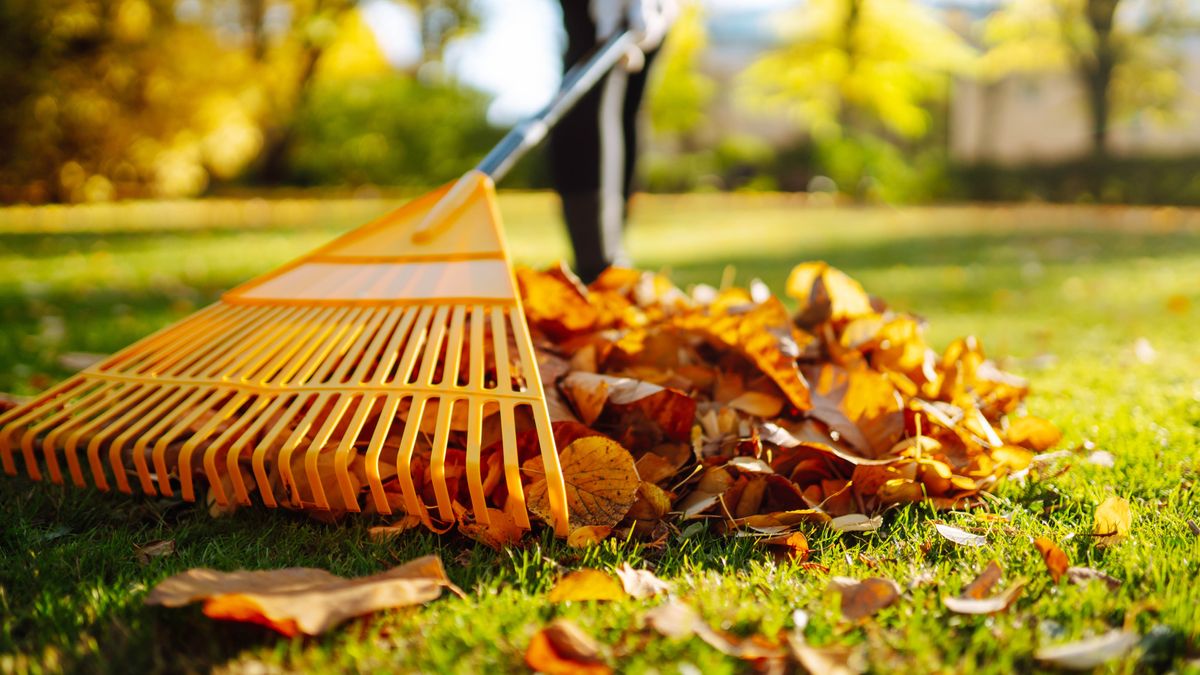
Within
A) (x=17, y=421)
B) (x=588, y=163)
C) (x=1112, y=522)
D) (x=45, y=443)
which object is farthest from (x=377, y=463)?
(x=588, y=163)

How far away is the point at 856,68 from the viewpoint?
18.1 meters

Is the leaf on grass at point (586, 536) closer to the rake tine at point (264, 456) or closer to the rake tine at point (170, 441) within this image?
the rake tine at point (264, 456)

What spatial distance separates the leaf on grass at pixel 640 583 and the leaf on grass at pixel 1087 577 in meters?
0.56

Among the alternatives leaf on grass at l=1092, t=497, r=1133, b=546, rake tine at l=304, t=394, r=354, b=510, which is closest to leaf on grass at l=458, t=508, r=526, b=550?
rake tine at l=304, t=394, r=354, b=510

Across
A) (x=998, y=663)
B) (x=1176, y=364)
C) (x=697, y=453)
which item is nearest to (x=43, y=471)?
(x=697, y=453)

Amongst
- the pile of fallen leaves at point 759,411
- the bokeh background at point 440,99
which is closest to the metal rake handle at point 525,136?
the pile of fallen leaves at point 759,411

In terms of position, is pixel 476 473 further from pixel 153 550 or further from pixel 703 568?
pixel 153 550

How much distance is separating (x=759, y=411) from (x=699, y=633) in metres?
0.75

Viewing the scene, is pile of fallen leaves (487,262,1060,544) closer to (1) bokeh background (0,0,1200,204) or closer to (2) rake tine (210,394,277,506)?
(2) rake tine (210,394,277,506)

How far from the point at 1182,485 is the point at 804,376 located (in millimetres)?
706

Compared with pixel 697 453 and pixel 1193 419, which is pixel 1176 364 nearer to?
pixel 1193 419

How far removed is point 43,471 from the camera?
1.82m

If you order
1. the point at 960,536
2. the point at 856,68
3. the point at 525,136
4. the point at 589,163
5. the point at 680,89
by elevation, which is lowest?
the point at 960,536

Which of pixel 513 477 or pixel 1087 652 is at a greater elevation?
pixel 513 477
